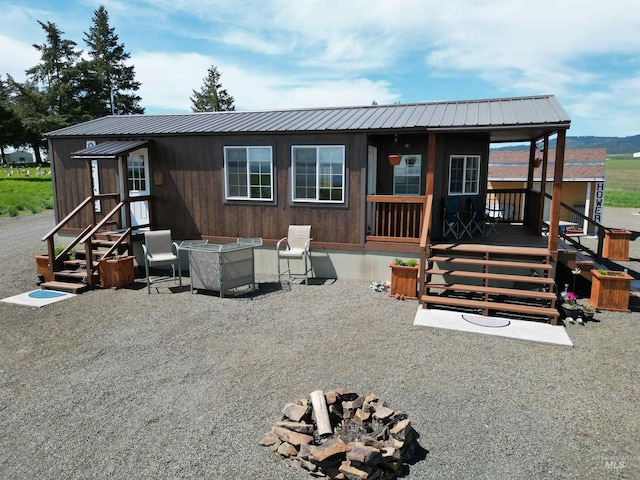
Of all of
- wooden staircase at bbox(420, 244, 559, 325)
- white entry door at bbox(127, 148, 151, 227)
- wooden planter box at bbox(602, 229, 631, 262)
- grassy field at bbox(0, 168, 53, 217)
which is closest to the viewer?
wooden staircase at bbox(420, 244, 559, 325)

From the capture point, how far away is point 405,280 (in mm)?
7492

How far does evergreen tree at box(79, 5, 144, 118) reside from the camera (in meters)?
35.5

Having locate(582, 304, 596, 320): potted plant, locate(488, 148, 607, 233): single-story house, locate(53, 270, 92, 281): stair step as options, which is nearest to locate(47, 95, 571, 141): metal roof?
locate(582, 304, 596, 320): potted plant

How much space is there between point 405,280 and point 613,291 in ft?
10.4

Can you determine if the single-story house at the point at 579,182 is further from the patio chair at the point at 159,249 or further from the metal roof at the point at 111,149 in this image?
the metal roof at the point at 111,149

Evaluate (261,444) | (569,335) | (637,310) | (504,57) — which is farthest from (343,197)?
(504,57)

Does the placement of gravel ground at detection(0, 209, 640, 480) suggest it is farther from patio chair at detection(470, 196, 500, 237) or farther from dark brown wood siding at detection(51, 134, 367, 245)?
patio chair at detection(470, 196, 500, 237)

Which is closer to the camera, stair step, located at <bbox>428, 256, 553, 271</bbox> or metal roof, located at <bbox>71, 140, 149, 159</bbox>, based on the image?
stair step, located at <bbox>428, 256, 553, 271</bbox>

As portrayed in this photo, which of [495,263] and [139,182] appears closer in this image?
[495,263]

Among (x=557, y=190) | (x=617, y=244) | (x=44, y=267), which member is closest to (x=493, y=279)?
(x=557, y=190)

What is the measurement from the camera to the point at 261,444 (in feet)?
11.4

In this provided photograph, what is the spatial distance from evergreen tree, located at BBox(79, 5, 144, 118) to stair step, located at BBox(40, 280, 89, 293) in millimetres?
30998

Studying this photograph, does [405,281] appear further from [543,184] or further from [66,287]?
[66,287]

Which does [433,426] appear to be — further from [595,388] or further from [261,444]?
[595,388]
